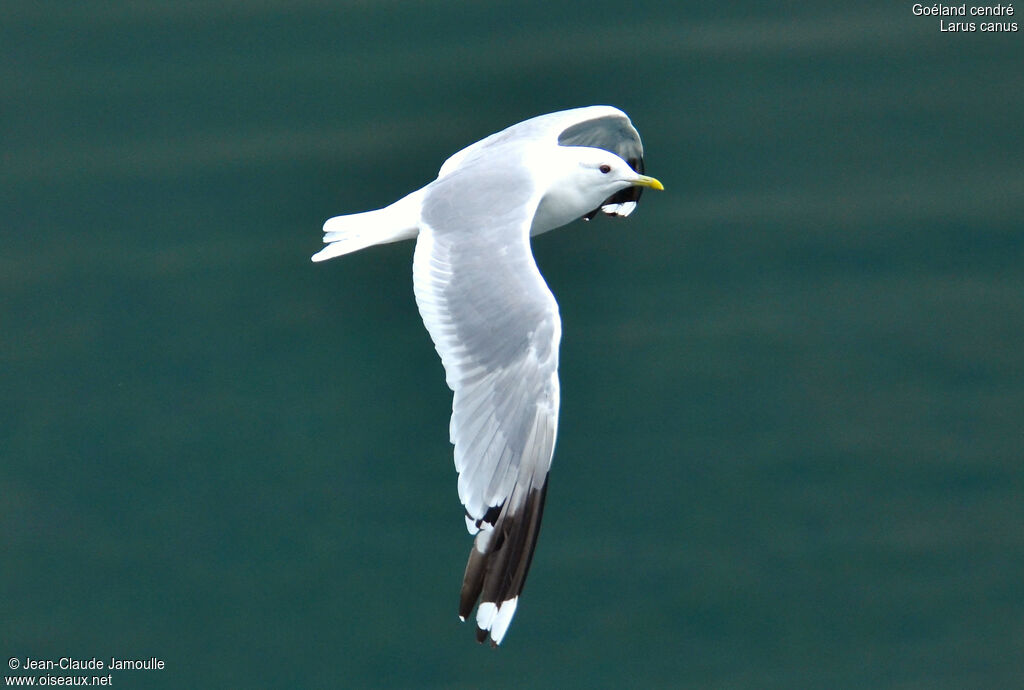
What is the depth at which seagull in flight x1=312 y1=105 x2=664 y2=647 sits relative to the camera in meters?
5.31

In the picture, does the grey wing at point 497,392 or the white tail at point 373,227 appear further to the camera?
the white tail at point 373,227

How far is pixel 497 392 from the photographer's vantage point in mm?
5398

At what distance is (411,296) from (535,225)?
592mm

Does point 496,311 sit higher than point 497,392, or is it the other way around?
point 496,311

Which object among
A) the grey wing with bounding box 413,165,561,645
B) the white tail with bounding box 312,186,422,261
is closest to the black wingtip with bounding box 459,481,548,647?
the grey wing with bounding box 413,165,561,645

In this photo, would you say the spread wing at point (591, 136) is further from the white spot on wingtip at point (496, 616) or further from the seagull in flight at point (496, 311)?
the white spot on wingtip at point (496, 616)

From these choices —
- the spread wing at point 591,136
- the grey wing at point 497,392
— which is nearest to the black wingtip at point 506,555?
the grey wing at point 497,392

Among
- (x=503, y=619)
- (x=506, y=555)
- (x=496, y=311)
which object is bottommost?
(x=503, y=619)

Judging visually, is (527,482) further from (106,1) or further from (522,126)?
(106,1)

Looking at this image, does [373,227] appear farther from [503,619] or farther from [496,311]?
[503,619]

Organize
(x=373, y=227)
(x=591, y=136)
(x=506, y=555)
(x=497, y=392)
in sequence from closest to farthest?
(x=506, y=555), (x=497, y=392), (x=373, y=227), (x=591, y=136)

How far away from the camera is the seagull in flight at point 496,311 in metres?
5.31

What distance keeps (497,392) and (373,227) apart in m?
0.99

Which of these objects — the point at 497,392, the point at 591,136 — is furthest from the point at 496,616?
the point at 591,136
